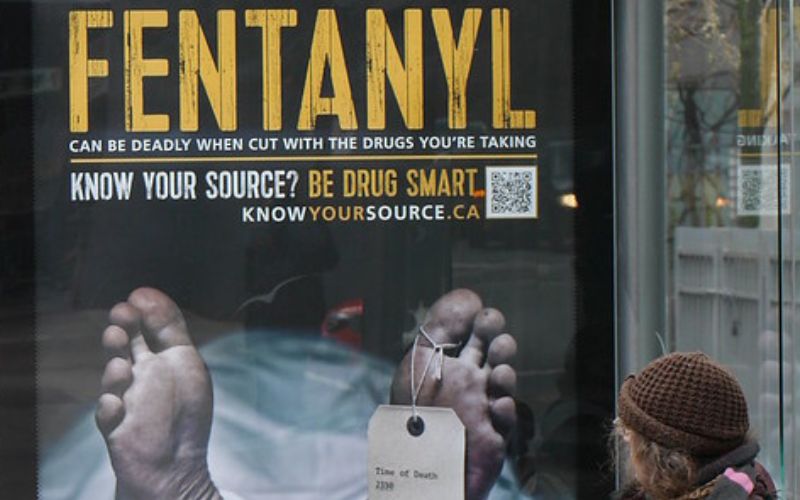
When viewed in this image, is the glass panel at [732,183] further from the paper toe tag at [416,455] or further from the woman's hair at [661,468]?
the woman's hair at [661,468]

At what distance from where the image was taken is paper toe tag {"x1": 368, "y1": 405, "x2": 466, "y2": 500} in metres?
3.83

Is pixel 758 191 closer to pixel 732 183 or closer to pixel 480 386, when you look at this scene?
pixel 732 183

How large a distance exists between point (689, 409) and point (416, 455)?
171 centimetres

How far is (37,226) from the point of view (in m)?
3.79

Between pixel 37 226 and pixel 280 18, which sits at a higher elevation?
pixel 280 18

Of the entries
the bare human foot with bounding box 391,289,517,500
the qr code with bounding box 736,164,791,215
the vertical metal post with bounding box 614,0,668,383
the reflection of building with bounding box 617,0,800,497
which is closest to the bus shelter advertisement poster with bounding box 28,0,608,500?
the bare human foot with bounding box 391,289,517,500

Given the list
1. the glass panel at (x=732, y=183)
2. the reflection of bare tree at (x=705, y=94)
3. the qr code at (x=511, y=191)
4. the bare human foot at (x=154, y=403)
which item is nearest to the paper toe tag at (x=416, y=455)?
the bare human foot at (x=154, y=403)

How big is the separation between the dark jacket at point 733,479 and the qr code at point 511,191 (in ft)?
5.33

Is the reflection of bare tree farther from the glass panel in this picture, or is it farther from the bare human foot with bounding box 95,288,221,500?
the bare human foot with bounding box 95,288,221,500

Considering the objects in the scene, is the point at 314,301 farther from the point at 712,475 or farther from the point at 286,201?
the point at 712,475

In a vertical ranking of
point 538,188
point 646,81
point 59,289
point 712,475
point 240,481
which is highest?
point 646,81

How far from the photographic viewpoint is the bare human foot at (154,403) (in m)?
3.80

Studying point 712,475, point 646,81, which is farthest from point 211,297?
point 712,475

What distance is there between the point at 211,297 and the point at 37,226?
1.61ft
